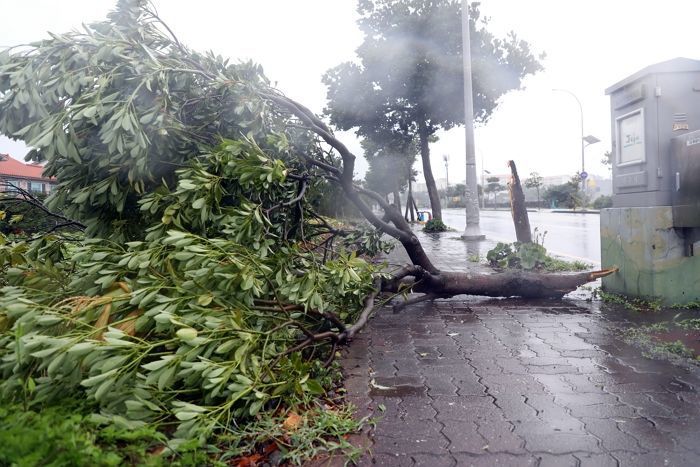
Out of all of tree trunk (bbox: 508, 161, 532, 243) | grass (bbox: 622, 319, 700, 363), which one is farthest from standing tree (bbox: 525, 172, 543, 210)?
grass (bbox: 622, 319, 700, 363)

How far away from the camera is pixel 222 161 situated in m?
3.33

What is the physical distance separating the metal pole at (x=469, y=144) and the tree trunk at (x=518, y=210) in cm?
809

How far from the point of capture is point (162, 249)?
2977mm

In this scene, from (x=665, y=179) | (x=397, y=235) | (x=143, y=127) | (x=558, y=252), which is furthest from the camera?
(x=558, y=252)

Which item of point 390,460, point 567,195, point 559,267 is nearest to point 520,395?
point 390,460

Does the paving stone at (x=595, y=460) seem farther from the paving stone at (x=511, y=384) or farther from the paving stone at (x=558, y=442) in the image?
the paving stone at (x=511, y=384)

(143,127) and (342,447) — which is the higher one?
(143,127)

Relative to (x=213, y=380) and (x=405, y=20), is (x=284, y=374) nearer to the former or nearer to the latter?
(x=213, y=380)

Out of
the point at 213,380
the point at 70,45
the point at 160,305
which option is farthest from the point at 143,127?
the point at 213,380

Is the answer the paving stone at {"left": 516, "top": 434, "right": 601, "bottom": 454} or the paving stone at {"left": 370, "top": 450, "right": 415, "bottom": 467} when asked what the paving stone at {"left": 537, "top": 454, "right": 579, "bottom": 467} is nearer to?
the paving stone at {"left": 516, "top": 434, "right": 601, "bottom": 454}

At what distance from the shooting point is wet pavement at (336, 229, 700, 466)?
2279 millimetres

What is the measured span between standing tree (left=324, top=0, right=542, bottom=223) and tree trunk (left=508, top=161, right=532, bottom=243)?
12518 millimetres

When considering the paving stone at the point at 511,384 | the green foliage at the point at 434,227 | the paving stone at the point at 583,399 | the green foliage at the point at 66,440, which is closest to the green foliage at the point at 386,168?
the green foliage at the point at 434,227

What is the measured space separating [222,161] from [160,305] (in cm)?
111
